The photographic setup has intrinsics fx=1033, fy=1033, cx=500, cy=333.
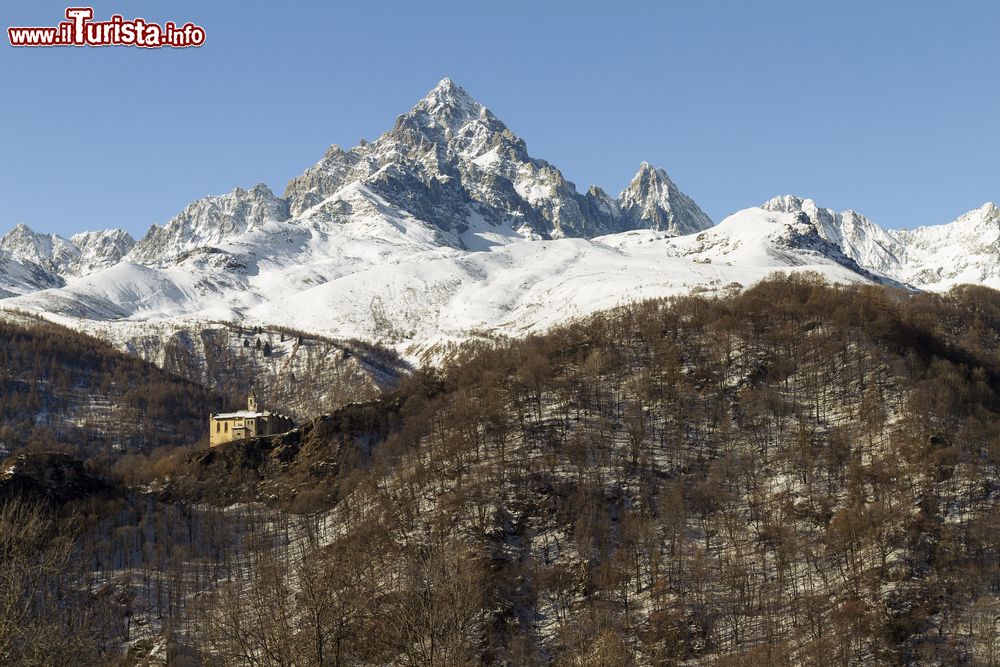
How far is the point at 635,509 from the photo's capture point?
12562 centimetres

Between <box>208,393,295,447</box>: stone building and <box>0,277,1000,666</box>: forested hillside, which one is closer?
<box>0,277,1000,666</box>: forested hillside

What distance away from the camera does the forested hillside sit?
10369 centimetres

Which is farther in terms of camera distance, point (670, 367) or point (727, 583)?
point (670, 367)

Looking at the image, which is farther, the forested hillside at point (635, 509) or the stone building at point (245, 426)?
the stone building at point (245, 426)

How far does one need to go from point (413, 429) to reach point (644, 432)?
112ft

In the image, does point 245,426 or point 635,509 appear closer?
point 635,509

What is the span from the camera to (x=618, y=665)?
90.4 meters

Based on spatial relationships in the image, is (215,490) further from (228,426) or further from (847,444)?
(847,444)

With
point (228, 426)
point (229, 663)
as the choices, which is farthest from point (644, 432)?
point (228, 426)

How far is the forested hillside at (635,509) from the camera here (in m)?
104

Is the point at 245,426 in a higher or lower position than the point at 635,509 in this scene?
higher

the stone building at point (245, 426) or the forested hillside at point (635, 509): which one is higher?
the stone building at point (245, 426)

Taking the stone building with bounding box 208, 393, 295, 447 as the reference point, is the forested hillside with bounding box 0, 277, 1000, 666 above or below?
below

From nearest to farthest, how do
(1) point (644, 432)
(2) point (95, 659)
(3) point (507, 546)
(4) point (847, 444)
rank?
(2) point (95, 659), (3) point (507, 546), (4) point (847, 444), (1) point (644, 432)
